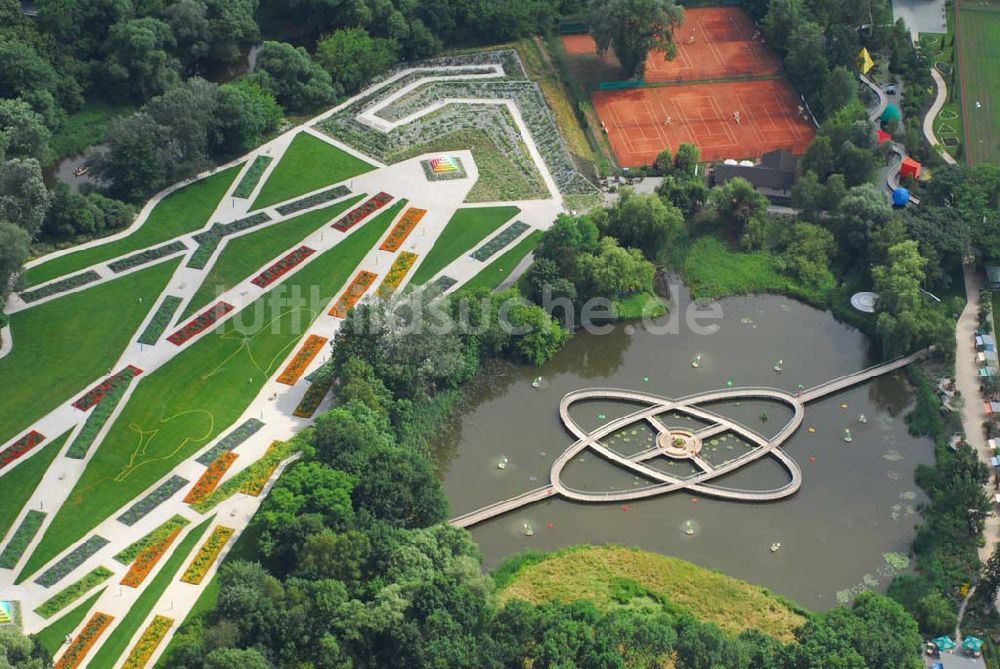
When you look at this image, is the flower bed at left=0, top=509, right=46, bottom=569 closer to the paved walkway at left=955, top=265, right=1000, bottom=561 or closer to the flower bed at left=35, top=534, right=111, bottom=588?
the flower bed at left=35, top=534, right=111, bottom=588

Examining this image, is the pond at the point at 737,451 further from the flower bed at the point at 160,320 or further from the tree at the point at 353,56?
the tree at the point at 353,56

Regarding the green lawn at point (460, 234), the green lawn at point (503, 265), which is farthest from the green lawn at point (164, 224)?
the green lawn at point (503, 265)

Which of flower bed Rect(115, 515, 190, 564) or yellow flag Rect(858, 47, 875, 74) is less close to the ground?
flower bed Rect(115, 515, 190, 564)

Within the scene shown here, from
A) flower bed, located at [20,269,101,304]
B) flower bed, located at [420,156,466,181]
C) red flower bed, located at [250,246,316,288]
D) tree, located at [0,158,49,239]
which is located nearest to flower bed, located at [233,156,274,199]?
red flower bed, located at [250,246,316,288]

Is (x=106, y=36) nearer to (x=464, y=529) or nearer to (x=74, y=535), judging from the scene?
(x=74, y=535)

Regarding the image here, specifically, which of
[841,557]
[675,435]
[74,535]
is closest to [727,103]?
[675,435]

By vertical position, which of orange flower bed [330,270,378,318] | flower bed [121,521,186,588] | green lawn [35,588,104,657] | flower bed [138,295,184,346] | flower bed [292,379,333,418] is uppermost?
flower bed [138,295,184,346]

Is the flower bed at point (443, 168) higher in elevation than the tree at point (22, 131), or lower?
lower
